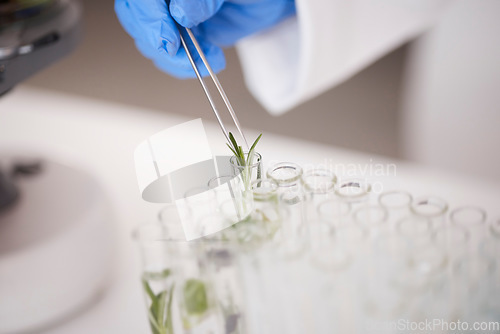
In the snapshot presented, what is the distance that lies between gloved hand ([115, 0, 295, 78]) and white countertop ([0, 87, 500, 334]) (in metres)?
0.09

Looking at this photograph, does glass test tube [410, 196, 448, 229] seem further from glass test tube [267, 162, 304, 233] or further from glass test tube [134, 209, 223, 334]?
glass test tube [134, 209, 223, 334]

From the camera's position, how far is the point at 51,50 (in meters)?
0.83

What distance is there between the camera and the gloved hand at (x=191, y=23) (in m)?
0.63

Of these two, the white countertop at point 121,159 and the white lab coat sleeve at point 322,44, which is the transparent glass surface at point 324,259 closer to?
the white countertop at point 121,159

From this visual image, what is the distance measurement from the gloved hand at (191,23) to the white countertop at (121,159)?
93 millimetres

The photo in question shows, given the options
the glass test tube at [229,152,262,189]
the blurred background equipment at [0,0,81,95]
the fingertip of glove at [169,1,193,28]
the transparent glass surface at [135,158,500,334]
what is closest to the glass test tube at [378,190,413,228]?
the transparent glass surface at [135,158,500,334]

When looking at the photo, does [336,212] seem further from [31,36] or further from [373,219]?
[31,36]

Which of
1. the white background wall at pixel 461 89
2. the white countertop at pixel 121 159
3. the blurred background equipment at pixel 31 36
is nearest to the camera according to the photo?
the blurred background equipment at pixel 31 36

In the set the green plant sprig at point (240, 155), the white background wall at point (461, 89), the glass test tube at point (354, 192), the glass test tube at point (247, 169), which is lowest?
the glass test tube at point (354, 192)

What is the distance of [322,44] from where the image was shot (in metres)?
0.96

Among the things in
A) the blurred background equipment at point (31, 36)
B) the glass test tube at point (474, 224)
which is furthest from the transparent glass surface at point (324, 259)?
the blurred background equipment at point (31, 36)

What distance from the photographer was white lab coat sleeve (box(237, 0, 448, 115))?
97 cm

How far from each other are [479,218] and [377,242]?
0.11 m

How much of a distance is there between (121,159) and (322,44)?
0.50 m
